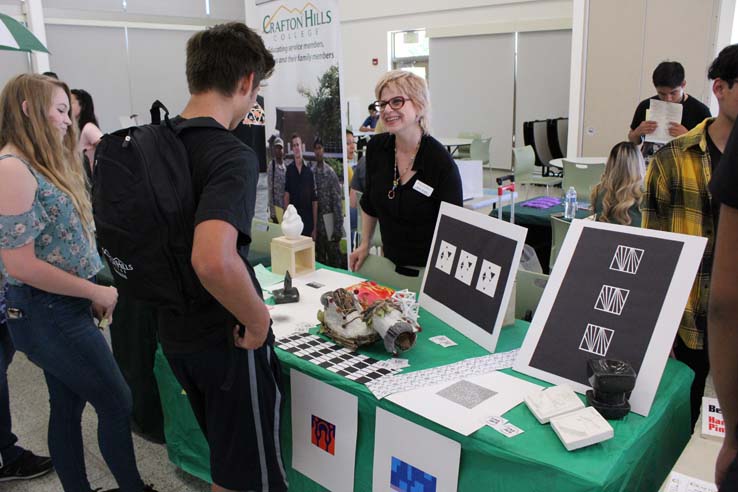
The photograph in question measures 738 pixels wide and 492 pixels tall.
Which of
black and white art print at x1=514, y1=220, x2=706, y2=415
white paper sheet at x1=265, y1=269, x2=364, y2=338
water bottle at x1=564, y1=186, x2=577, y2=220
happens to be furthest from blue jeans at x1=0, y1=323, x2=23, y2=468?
water bottle at x1=564, y1=186, x2=577, y2=220

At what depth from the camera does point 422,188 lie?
2271mm

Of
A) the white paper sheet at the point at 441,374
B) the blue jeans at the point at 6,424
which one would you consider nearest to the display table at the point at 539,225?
the white paper sheet at the point at 441,374

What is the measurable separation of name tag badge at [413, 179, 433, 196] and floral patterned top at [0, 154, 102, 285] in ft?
3.84

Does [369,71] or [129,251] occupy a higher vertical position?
[369,71]

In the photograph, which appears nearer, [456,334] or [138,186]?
[138,186]

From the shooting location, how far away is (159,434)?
2.56 m

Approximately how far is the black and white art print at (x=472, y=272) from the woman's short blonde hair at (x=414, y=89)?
1.70 feet

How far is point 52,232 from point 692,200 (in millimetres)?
1869

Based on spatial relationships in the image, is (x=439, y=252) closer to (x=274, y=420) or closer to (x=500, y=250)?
(x=500, y=250)

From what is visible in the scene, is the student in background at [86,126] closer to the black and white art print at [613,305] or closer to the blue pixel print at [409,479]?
the blue pixel print at [409,479]

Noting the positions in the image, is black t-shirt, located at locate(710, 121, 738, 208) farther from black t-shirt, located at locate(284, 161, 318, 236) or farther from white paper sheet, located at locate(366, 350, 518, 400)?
black t-shirt, located at locate(284, 161, 318, 236)

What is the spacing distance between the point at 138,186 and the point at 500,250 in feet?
3.25

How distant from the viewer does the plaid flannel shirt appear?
5.54ft

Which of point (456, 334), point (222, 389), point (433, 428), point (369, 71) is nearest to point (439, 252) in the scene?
point (456, 334)
